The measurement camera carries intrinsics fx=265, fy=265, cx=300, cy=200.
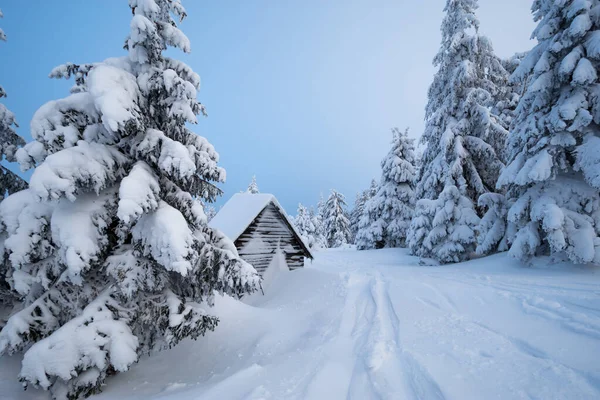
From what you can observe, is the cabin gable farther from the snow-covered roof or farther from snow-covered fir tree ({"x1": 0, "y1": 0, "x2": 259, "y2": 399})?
snow-covered fir tree ({"x1": 0, "y1": 0, "x2": 259, "y2": 399})

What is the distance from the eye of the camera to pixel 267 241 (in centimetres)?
1424

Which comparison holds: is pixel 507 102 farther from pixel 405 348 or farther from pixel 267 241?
pixel 405 348

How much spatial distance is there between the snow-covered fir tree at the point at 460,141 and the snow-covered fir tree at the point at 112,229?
518 inches

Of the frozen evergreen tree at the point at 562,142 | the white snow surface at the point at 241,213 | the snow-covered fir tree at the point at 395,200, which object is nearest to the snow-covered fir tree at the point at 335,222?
the snow-covered fir tree at the point at 395,200

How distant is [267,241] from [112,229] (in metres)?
8.80

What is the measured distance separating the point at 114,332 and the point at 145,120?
442 centimetres

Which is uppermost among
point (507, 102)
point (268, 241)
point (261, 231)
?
point (507, 102)

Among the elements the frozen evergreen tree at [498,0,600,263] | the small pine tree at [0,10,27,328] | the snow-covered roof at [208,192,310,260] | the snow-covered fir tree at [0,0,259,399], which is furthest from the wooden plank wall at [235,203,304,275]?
the frozen evergreen tree at [498,0,600,263]

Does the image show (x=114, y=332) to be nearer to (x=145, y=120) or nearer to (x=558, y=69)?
(x=145, y=120)

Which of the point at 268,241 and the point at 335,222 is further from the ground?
the point at 335,222

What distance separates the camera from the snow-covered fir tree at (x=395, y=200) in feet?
80.3

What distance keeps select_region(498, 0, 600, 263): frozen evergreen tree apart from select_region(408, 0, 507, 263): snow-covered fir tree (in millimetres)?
4864

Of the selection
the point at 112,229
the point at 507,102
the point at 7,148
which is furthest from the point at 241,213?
the point at 507,102

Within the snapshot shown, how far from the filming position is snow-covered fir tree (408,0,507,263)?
15.2 m
